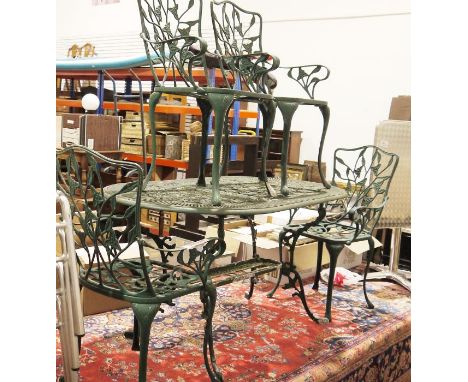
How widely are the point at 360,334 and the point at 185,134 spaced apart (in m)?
2.98

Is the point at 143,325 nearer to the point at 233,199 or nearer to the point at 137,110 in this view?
the point at 233,199

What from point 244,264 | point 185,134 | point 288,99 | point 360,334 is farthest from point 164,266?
point 185,134

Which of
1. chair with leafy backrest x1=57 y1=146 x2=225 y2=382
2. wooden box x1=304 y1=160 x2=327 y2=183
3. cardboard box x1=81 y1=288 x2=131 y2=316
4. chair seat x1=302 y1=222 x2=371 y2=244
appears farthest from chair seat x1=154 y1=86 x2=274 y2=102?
wooden box x1=304 y1=160 x2=327 y2=183

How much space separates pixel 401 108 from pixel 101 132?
2.88 m

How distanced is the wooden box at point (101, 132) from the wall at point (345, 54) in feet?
7.94

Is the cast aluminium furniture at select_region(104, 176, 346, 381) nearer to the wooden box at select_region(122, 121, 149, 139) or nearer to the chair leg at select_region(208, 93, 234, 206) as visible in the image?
the chair leg at select_region(208, 93, 234, 206)

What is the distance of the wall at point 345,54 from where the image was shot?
5734 millimetres

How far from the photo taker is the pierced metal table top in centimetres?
204

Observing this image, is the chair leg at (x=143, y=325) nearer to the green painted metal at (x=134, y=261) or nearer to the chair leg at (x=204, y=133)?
the green painted metal at (x=134, y=261)

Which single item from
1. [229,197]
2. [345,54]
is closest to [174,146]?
[345,54]

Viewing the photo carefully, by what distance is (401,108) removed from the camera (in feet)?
17.2

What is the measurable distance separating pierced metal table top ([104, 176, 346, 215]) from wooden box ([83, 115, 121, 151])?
86.9 inches

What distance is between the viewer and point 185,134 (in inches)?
214
